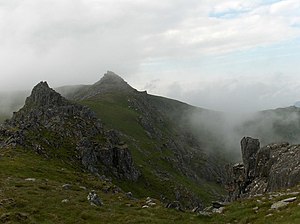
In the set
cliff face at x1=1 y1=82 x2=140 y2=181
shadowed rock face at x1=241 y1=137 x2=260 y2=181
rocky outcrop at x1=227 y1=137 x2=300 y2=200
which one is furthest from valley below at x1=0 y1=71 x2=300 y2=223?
cliff face at x1=1 y1=82 x2=140 y2=181

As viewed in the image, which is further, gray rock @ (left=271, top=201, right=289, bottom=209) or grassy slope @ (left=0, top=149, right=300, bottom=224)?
gray rock @ (left=271, top=201, right=289, bottom=209)

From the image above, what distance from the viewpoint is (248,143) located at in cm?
7088

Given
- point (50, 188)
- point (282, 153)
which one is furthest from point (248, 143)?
point (50, 188)

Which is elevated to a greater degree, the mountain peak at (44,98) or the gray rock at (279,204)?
the mountain peak at (44,98)

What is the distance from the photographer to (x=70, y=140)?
11288 cm

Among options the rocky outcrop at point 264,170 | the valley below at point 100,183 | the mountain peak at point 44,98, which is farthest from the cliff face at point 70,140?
the rocky outcrop at point 264,170

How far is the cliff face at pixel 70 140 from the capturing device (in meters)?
94.5

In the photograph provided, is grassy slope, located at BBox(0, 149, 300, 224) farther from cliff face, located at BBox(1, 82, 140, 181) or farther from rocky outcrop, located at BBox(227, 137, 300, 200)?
cliff face, located at BBox(1, 82, 140, 181)

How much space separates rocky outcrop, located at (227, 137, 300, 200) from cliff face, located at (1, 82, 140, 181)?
43458 mm

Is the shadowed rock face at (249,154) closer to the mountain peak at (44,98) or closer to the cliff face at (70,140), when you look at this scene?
the cliff face at (70,140)

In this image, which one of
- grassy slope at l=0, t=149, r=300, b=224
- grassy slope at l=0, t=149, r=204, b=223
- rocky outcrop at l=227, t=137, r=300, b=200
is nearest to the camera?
grassy slope at l=0, t=149, r=300, b=224

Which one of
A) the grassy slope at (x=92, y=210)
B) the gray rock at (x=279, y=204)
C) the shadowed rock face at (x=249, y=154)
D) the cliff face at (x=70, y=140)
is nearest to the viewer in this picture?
the grassy slope at (x=92, y=210)

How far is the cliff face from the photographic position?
310 ft

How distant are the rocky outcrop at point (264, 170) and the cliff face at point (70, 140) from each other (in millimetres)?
43458
